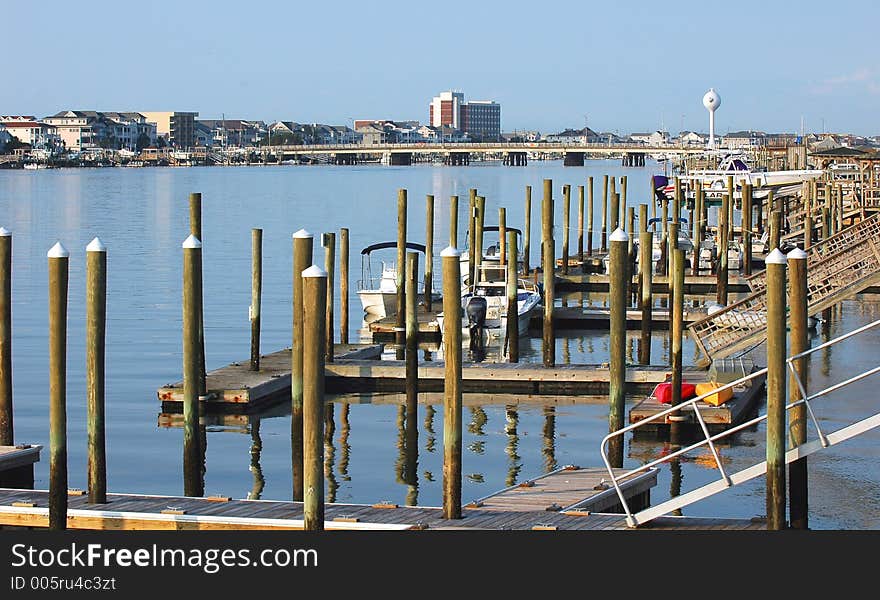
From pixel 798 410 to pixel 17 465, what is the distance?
950 centimetres

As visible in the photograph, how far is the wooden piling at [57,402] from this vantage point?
16.9 meters

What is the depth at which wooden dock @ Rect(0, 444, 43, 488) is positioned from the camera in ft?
64.9

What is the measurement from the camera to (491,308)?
38.0m

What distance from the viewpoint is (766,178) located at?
88500 mm

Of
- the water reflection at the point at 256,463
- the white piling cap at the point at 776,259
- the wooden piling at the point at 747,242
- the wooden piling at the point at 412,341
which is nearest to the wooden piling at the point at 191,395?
the water reflection at the point at 256,463

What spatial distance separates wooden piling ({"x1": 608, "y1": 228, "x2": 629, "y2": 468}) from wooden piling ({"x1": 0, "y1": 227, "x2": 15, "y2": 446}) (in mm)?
7736

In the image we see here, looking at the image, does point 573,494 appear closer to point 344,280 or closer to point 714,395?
point 714,395

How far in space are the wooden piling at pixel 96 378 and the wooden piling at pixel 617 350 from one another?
6242 mm

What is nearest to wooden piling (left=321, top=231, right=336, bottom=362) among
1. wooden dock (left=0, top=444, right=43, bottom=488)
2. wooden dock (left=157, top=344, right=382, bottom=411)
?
wooden dock (left=157, top=344, right=382, bottom=411)

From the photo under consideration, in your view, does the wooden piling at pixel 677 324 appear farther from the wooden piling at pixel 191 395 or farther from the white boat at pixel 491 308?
the wooden piling at pixel 191 395

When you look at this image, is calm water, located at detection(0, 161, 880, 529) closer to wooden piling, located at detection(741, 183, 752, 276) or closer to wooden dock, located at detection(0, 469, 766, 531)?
wooden piling, located at detection(741, 183, 752, 276)
